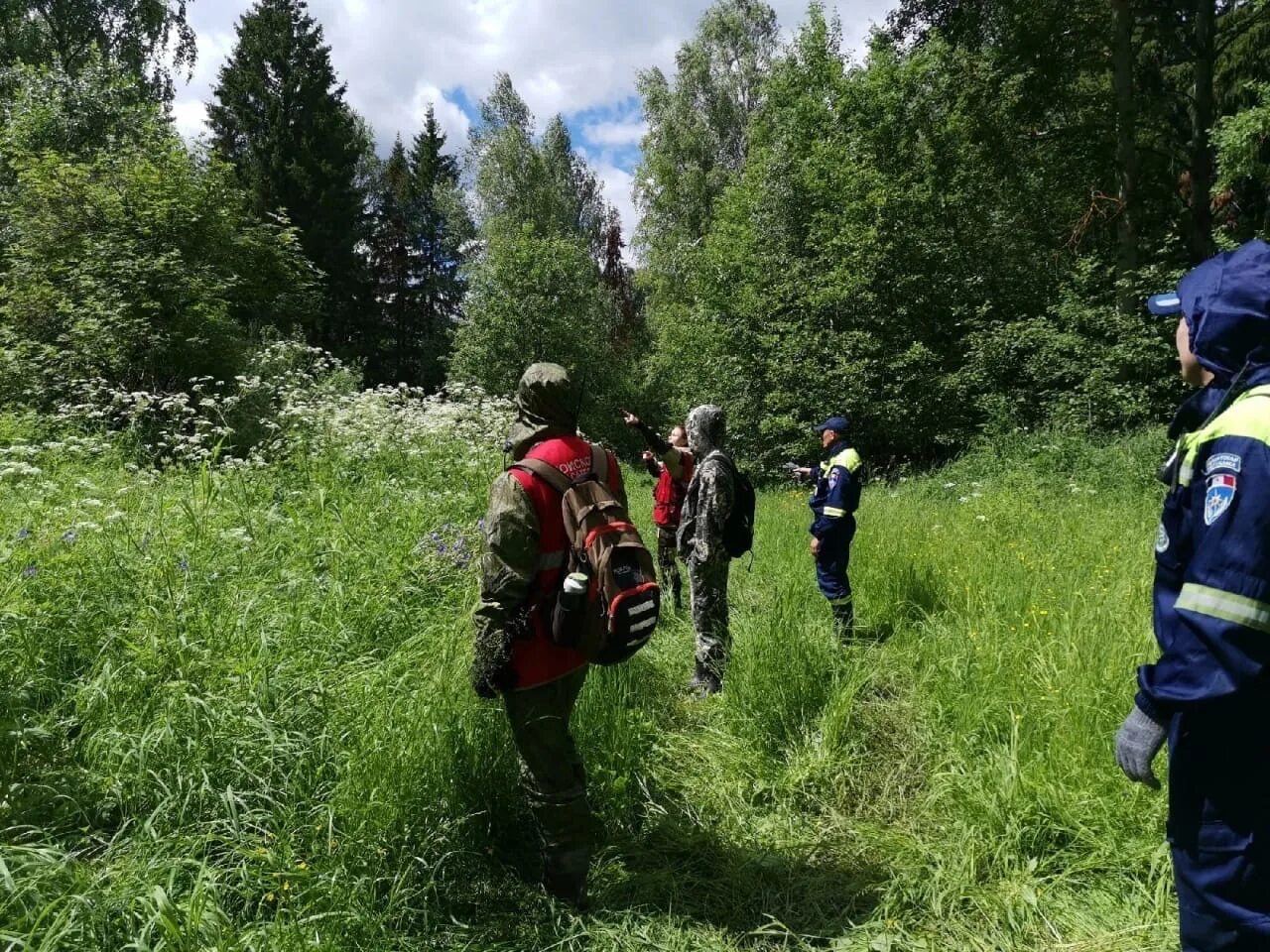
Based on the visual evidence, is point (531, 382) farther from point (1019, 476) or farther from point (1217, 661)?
point (1019, 476)

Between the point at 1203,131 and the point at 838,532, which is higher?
the point at 1203,131

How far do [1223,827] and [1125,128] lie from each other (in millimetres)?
16093

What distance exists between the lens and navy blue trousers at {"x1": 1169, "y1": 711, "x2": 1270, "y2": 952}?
1.47 m

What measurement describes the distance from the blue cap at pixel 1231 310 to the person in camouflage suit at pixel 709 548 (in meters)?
2.88

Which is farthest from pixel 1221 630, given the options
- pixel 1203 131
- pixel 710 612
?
pixel 1203 131

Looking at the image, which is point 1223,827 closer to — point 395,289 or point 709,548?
point 709,548

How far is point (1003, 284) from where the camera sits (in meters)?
15.2

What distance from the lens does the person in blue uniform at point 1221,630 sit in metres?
1.41

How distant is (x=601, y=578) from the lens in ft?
7.95

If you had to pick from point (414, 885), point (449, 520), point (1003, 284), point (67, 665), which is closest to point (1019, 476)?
point (1003, 284)

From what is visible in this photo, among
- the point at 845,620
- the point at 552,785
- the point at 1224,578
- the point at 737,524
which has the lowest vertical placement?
the point at 845,620

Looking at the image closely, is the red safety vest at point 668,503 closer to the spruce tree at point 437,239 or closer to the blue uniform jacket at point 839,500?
the blue uniform jacket at point 839,500

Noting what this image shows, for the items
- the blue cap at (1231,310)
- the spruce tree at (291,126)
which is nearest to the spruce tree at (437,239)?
the spruce tree at (291,126)

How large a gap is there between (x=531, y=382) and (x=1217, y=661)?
82.3 inches
